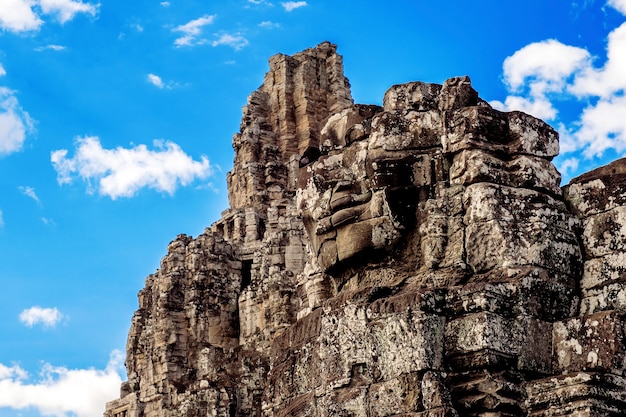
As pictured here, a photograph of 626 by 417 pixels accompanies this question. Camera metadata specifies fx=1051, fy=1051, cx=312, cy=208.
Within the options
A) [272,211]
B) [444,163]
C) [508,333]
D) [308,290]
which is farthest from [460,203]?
[272,211]

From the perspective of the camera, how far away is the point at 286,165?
39938mm

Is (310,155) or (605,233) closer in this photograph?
(605,233)

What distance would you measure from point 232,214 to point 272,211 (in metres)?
2.30

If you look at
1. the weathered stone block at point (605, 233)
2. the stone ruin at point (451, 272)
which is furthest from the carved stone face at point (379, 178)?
the weathered stone block at point (605, 233)

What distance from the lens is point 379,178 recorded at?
29.5 feet

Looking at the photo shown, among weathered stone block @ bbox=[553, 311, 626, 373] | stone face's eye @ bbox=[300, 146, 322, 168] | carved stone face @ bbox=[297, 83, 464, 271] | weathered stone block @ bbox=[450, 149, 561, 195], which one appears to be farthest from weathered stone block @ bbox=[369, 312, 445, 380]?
stone face's eye @ bbox=[300, 146, 322, 168]

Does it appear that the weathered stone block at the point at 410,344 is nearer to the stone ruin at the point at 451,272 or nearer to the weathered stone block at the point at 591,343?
the stone ruin at the point at 451,272

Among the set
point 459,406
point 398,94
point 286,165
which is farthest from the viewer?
point 286,165

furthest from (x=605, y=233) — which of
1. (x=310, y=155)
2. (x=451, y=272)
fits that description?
(x=310, y=155)

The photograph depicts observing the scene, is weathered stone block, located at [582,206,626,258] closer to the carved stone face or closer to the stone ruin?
the stone ruin

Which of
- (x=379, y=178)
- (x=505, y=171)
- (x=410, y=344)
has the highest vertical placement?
(x=379, y=178)

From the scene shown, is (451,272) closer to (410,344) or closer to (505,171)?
(410,344)

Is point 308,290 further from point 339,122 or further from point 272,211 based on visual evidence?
point 272,211

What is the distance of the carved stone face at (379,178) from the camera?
29.2 feet
